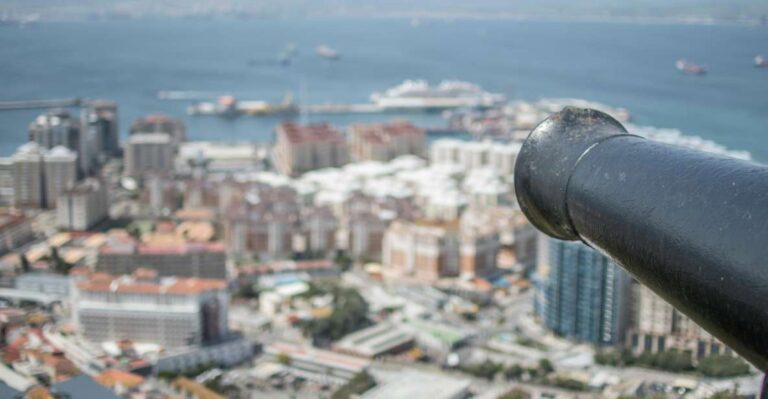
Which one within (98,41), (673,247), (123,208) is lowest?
(123,208)

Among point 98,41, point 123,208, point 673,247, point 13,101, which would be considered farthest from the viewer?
point 98,41

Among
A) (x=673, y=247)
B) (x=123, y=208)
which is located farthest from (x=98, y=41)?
(x=673, y=247)

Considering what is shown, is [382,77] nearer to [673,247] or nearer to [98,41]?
[98,41]

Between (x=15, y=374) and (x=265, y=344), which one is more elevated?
(x=15, y=374)

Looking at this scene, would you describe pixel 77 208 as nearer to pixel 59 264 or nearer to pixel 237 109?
pixel 59 264

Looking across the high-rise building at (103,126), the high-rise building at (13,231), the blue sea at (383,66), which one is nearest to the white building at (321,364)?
the blue sea at (383,66)

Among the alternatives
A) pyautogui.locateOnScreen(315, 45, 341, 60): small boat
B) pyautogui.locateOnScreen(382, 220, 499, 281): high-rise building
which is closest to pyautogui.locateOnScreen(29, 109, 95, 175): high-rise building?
pyautogui.locateOnScreen(382, 220, 499, 281): high-rise building

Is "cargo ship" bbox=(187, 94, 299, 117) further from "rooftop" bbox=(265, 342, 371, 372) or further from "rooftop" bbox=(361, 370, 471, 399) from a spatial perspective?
"rooftop" bbox=(361, 370, 471, 399)
